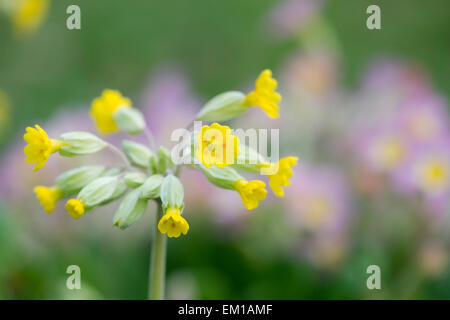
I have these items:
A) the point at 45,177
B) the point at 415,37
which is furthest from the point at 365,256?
the point at 415,37

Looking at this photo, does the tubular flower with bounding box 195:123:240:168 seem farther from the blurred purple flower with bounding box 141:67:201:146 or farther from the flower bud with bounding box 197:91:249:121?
the blurred purple flower with bounding box 141:67:201:146

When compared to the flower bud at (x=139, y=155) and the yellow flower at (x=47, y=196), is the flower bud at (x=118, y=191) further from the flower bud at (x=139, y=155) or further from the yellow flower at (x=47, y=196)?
the yellow flower at (x=47, y=196)

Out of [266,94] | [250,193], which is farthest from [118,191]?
[266,94]

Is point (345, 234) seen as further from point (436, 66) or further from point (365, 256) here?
point (436, 66)

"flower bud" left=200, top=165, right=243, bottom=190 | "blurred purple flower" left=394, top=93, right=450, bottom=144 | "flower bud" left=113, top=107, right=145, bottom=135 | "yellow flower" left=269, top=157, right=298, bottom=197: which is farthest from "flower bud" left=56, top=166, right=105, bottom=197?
"blurred purple flower" left=394, top=93, right=450, bottom=144

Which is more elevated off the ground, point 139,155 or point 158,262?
point 139,155

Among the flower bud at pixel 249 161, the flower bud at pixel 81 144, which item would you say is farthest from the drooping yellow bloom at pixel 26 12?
the flower bud at pixel 249 161

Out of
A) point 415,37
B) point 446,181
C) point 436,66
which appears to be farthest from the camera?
point 415,37

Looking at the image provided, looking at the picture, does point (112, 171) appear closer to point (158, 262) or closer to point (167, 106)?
point (158, 262)
